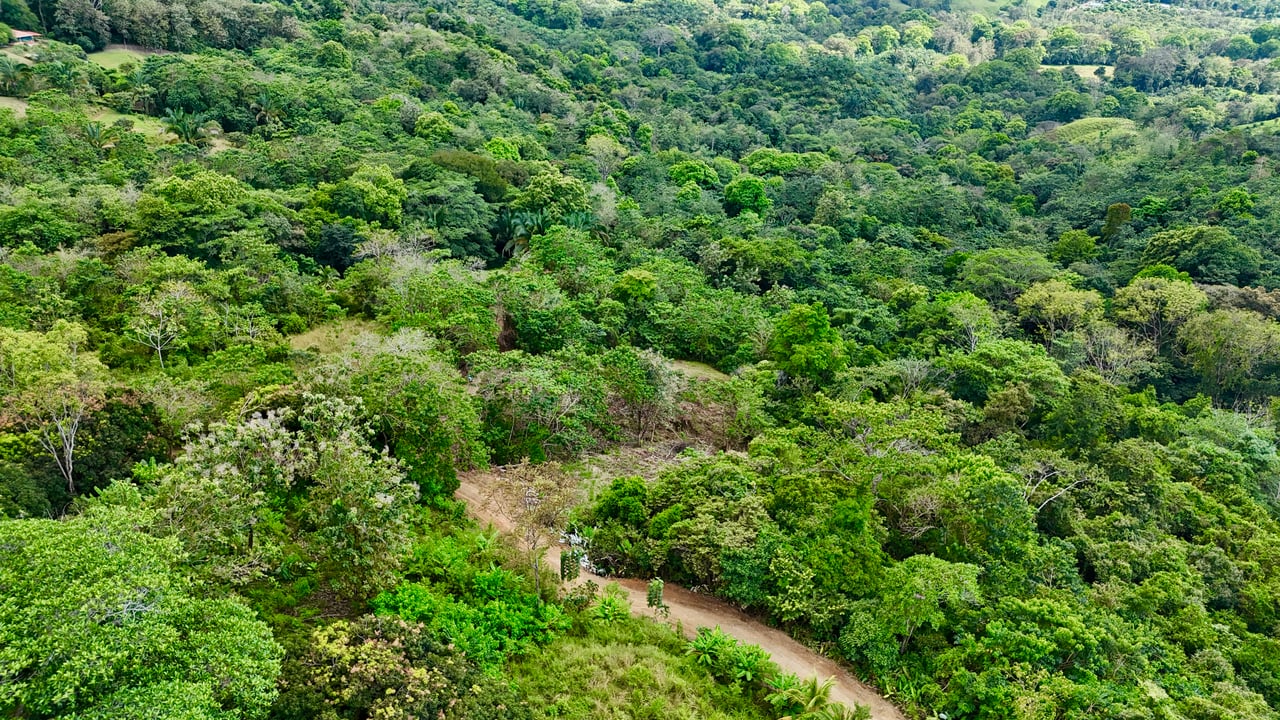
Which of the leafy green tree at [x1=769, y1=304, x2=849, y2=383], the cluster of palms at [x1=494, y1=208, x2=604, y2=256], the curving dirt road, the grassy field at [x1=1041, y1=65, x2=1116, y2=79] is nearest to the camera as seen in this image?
the curving dirt road

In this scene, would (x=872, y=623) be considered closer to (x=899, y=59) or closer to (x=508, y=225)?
(x=508, y=225)

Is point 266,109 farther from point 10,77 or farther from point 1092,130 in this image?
point 1092,130

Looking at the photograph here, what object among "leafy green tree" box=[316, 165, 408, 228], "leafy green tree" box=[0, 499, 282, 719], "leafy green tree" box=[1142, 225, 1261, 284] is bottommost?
"leafy green tree" box=[316, 165, 408, 228]

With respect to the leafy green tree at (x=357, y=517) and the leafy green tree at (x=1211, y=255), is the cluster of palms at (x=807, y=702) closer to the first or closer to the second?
the leafy green tree at (x=357, y=517)

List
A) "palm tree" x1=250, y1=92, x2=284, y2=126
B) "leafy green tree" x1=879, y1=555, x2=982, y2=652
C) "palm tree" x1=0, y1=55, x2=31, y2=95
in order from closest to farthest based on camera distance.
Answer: "leafy green tree" x1=879, y1=555, x2=982, y2=652 < "palm tree" x1=0, y1=55, x2=31, y2=95 < "palm tree" x1=250, y1=92, x2=284, y2=126

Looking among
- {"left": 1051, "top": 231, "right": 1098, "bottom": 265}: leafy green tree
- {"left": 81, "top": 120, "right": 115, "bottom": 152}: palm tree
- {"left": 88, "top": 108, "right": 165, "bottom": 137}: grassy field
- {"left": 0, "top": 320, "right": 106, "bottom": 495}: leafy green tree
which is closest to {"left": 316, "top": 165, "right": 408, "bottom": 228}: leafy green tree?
{"left": 81, "top": 120, "right": 115, "bottom": 152}: palm tree

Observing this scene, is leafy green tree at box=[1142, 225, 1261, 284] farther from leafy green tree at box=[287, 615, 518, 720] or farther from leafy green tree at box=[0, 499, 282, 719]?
leafy green tree at box=[0, 499, 282, 719]

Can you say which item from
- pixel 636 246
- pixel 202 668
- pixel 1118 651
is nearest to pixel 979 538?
pixel 1118 651
